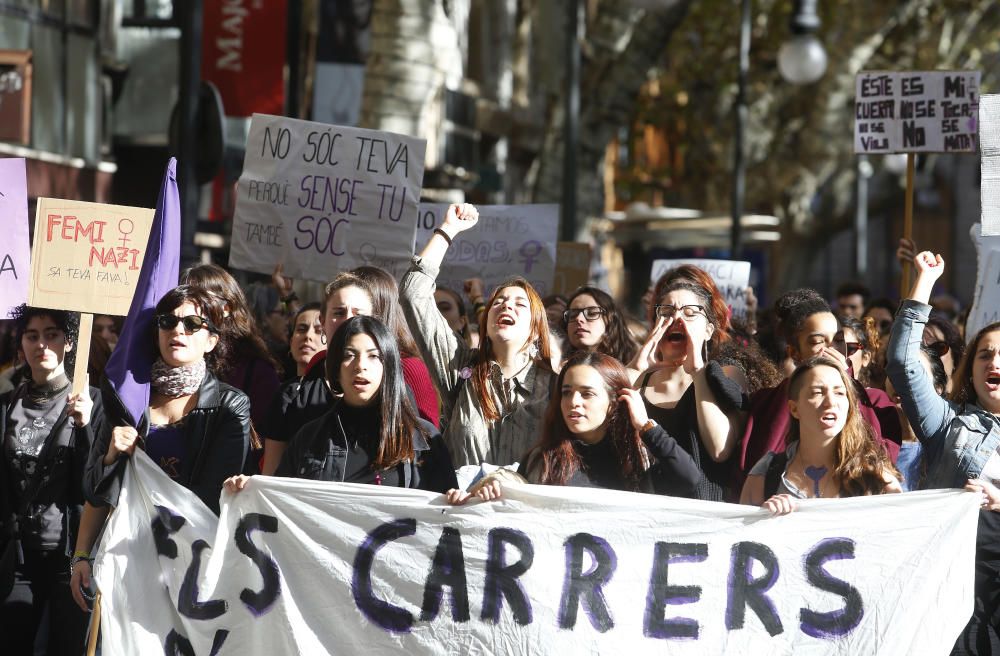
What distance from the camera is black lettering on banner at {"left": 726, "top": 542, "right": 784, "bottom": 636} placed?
204 inches

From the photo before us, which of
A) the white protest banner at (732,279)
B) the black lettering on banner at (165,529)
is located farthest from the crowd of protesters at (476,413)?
the white protest banner at (732,279)

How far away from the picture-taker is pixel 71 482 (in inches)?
239

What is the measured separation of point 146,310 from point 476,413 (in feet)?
4.10

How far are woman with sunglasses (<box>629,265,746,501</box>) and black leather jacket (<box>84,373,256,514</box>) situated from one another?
4.76ft

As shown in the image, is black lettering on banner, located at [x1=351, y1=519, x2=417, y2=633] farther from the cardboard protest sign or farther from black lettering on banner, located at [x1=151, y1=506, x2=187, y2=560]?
the cardboard protest sign

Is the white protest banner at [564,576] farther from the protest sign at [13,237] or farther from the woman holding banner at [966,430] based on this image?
the protest sign at [13,237]

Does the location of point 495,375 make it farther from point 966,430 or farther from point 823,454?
point 966,430

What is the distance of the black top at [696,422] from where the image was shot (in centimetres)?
561

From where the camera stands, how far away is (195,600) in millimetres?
5320

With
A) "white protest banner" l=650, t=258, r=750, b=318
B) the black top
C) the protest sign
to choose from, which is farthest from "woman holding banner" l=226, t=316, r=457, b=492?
"white protest banner" l=650, t=258, r=750, b=318

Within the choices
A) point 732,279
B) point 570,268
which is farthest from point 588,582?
point 570,268

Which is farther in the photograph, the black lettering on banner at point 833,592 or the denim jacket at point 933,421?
the denim jacket at point 933,421

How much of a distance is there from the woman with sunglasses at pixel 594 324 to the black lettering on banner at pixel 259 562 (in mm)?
1834

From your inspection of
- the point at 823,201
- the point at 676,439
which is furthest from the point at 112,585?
the point at 823,201
